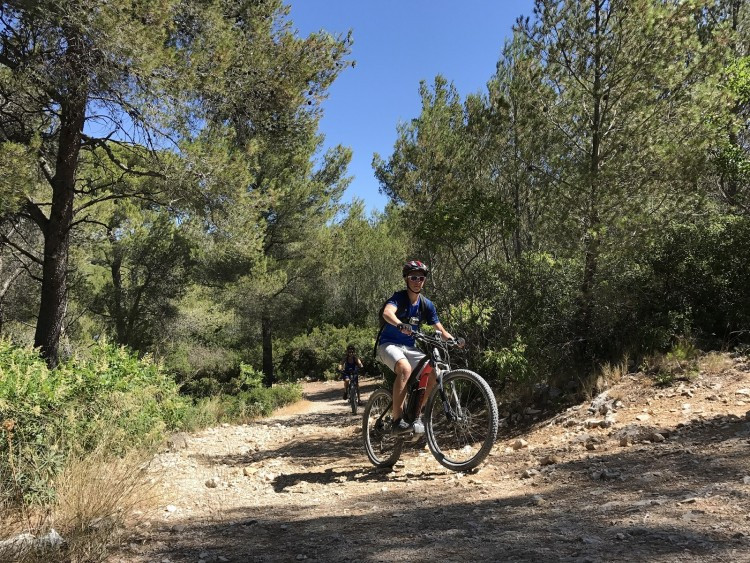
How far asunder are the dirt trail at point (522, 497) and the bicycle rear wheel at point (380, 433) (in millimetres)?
170

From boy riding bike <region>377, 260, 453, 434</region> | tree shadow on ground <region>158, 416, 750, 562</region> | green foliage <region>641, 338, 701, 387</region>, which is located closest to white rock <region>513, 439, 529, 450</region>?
tree shadow on ground <region>158, 416, 750, 562</region>

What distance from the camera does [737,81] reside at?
608 centimetres

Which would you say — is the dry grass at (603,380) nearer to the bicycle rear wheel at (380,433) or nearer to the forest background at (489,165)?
the forest background at (489,165)

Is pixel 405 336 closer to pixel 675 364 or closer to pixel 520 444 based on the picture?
pixel 520 444

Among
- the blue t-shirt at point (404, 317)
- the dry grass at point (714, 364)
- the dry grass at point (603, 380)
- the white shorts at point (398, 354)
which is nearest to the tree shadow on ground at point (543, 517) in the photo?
the white shorts at point (398, 354)

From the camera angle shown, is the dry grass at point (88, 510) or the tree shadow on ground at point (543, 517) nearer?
the tree shadow on ground at point (543, 517)

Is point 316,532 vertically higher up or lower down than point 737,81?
lower down

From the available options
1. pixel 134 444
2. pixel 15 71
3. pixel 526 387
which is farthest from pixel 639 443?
pixel 15 71

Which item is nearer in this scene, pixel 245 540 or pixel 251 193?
pixel 245 540

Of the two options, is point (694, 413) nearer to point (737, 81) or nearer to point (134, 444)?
point (737, 81)

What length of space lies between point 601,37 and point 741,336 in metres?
4.36

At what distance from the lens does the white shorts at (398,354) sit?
15.2 ft

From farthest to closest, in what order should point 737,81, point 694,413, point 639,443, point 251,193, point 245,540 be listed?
point 251,193, point 737,81, point 694,413, point 639,443, point 245,540

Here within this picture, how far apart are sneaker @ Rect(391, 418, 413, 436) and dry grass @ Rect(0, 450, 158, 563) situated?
2.12 metres
